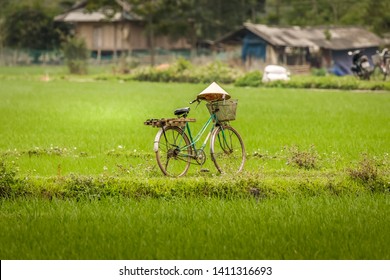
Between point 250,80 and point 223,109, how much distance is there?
1939cm

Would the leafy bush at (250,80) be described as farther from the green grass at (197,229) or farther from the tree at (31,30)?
the green grass at (197,229)

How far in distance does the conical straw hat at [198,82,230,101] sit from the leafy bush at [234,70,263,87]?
740 inches

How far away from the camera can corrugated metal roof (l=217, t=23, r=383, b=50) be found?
33.7 metres

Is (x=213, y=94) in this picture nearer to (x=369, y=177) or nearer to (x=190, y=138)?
(x=190, y=138)

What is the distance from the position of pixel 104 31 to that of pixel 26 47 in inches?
150

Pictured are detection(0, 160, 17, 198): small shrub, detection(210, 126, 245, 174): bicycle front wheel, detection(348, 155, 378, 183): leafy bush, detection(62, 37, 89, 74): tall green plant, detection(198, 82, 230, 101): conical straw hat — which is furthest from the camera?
detection(62, 37, 89, 74): tall green plant

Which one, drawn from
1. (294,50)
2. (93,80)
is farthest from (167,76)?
(294,50)

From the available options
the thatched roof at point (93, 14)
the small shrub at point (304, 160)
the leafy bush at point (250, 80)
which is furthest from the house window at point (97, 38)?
the small shrub at point (304, 160)

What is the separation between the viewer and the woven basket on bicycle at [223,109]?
323 inches

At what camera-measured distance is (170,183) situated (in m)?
7.51

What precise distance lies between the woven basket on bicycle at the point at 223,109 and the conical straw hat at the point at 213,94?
8cm

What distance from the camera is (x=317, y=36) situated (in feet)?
115

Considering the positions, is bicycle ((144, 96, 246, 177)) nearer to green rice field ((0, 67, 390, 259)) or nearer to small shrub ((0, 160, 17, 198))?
green rice field ((0, 67, 390, 259))

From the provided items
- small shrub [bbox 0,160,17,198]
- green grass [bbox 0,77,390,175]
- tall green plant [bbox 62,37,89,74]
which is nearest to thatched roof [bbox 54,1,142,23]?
tall green plant [bbox 62,37,89,74]
